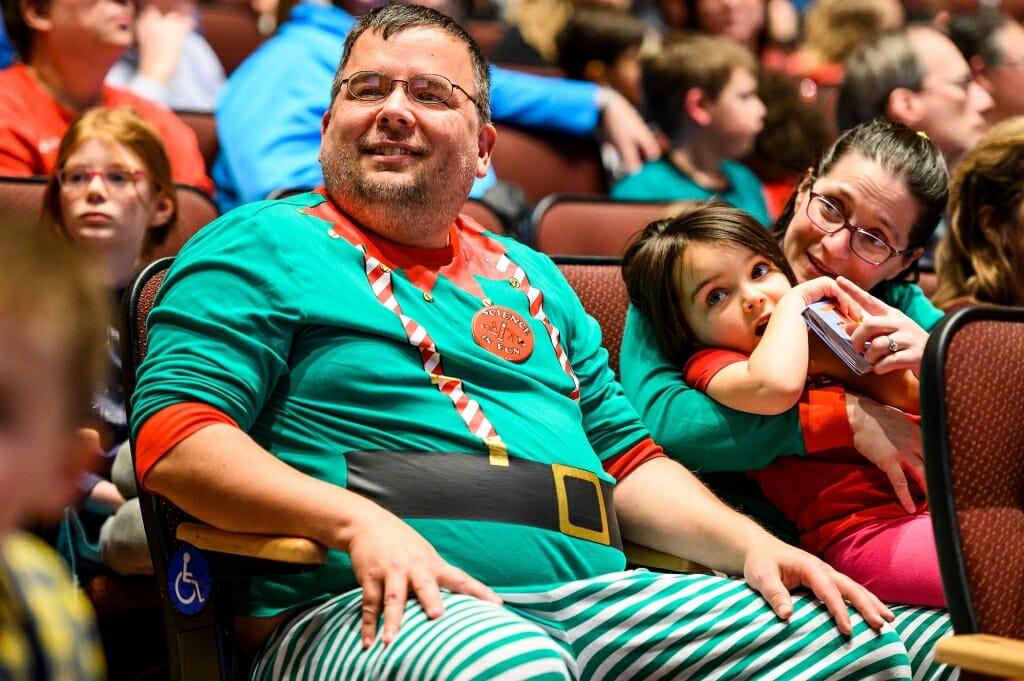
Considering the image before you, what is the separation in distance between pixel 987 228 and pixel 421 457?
3.73 ft

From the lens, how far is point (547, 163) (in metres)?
3.35

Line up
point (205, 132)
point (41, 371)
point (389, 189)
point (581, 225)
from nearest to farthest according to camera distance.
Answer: point (41, 371) → point (389, 189) → point (581, 225) → point (205, 132)

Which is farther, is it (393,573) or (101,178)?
(101,178)

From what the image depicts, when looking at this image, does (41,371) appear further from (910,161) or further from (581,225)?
(581,225)

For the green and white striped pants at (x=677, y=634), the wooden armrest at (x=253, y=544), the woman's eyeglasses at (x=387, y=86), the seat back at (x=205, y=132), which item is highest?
the woman's eyeglasses at (x=387, y=86)

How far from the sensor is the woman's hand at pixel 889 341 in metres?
1.71

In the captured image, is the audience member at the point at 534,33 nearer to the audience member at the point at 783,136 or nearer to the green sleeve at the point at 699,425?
the audience member at the point at 783,136

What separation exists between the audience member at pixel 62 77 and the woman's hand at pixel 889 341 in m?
1.61

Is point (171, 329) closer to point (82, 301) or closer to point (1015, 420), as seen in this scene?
point (82, 301)

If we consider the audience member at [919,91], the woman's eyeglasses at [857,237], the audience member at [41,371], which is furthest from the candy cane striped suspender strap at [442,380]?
the audience member at [919,91]

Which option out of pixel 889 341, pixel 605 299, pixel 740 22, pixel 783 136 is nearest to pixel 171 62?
pixel 783 136

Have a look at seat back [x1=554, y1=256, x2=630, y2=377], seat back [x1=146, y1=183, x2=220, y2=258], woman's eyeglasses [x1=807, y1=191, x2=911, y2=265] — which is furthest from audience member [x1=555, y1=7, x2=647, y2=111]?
woman's eyeglasses [x1=807, y1=191, x2=911, y2=265]

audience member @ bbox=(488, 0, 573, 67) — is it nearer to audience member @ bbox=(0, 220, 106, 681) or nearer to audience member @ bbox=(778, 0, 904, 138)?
audience member @ bbox=(778, 0, 904, 138)

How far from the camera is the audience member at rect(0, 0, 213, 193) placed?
263 cm
